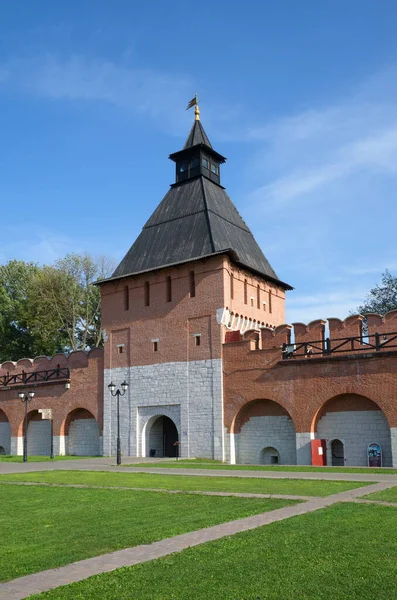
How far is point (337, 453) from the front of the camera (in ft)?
80.0

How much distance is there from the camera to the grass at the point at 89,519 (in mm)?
7496

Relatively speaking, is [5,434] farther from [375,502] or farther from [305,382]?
[375,502]

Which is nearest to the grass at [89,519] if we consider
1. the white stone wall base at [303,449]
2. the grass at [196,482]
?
the grass at [196,482]

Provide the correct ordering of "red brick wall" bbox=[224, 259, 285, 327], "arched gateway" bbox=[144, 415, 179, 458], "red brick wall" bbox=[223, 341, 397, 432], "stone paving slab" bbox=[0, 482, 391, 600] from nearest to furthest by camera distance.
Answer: "stone paving slab" bbox=[0, 482, 391, 600] → "red brick wall" bbox=[223, 341, 397, 432] → "red brick wall" bbox=[224, 259, 285, 327] → "arched gateway" bbox=[144, 415, 179, 458]

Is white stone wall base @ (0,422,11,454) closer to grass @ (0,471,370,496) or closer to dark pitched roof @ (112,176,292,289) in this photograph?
dark pitched roof @ (112,176,292,289)

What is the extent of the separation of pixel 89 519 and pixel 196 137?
93.0ft

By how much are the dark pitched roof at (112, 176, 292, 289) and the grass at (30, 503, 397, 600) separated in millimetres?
20302

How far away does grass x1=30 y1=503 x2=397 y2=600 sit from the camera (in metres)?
5.69

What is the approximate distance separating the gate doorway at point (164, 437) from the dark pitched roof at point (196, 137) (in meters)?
15.3

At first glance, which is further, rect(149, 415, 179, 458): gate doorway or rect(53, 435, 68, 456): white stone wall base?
rect(53, 435, 68, 456): white stone wall base

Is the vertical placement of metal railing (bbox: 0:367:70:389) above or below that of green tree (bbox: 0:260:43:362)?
below

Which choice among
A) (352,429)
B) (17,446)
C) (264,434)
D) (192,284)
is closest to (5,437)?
(17,446)

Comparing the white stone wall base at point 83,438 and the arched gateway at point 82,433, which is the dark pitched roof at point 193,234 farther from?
the white stone wall base at point 83,438

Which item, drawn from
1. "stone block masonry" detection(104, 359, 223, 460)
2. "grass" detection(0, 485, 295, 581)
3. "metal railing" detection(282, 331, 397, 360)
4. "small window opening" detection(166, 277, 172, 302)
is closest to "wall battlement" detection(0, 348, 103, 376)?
"stone block masonry" detection(104, 359, 223, 460)
